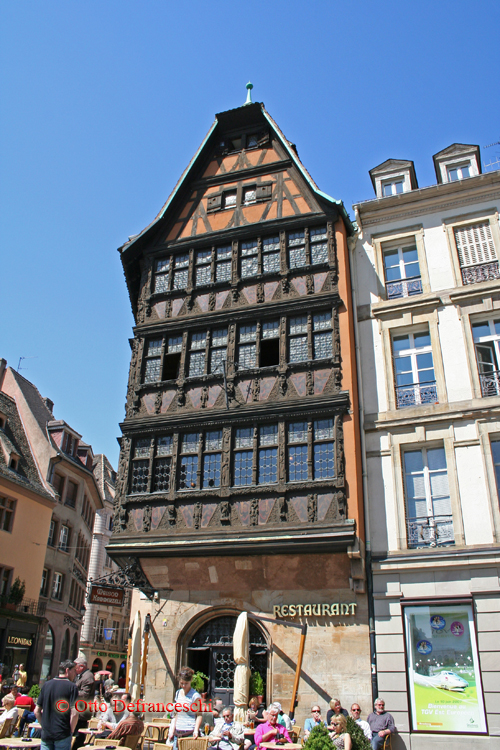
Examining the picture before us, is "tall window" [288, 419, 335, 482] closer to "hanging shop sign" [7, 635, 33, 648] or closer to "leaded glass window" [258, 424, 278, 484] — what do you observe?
"leaded glass window" [258, 424, 278, 484]

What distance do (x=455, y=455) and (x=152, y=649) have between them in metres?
8.55

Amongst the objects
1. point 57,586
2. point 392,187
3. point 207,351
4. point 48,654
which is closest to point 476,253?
point 392,187

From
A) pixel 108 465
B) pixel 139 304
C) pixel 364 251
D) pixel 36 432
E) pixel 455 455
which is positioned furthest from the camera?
pixel 108 465

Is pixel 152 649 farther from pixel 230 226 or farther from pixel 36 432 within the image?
pixel 36 432

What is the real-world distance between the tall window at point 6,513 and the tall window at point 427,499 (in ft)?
57.4

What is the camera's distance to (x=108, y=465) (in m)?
53.4

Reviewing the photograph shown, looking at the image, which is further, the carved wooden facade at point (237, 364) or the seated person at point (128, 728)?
the carved wooden facade at point (237, 364)

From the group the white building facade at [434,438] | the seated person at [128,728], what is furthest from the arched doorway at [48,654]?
the seated person at [128,728]

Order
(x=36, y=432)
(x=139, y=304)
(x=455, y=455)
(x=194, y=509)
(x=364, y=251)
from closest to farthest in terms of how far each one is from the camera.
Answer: (x=455, y=455), (x=194, y=509), (x=364, y=251), (x=139, y=304), (x=36, y=432)

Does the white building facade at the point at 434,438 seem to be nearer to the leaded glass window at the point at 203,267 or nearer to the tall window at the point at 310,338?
the tall window at the point at 310,338

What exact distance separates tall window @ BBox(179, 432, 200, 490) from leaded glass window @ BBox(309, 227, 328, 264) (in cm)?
584

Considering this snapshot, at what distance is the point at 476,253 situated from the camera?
1680 centimetres

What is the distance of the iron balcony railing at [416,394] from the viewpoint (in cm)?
1556

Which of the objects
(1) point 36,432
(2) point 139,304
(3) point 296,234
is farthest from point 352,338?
(1) point 36,432
